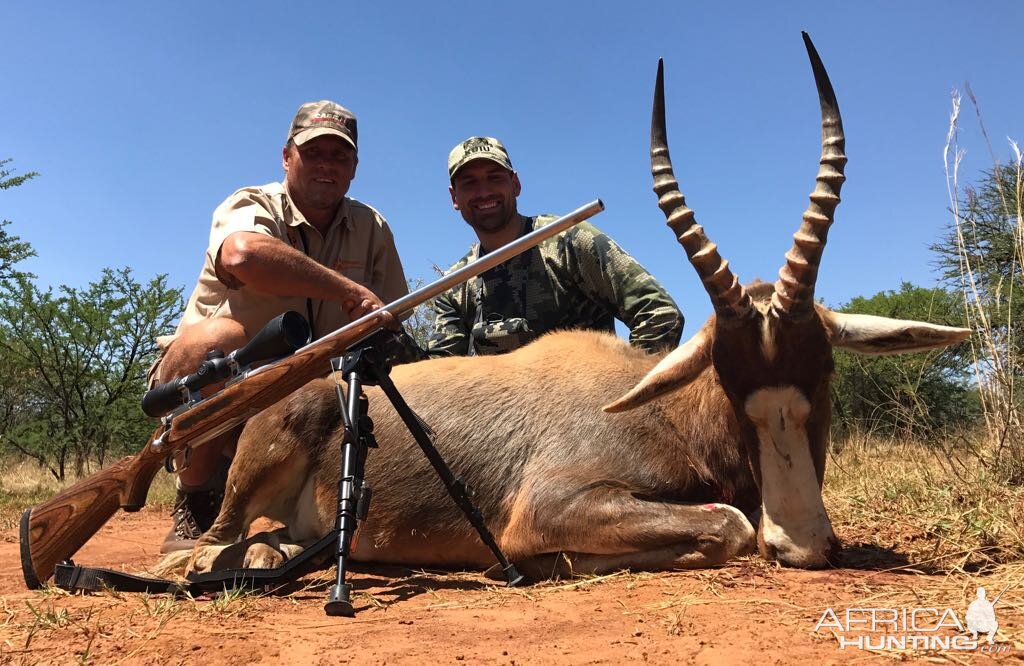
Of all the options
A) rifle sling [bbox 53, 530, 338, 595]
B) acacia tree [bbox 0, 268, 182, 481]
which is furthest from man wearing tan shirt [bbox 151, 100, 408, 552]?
acacia tree [bbox 0, 268, 182, 481]

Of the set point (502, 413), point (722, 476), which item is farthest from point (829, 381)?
point (502, 413)

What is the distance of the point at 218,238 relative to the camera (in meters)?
4.82

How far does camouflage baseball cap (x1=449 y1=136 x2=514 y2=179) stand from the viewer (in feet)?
19.8

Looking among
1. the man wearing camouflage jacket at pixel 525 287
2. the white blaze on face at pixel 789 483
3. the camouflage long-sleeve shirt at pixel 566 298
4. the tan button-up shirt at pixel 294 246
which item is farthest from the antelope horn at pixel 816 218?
the tan button-up shirt at pixel 294 246

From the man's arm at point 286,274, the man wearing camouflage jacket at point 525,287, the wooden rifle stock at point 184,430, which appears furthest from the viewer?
the man wearing camouflage jacket at point 525,287

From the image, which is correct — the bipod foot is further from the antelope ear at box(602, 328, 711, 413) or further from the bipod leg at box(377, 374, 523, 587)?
the antelope ear at box(602, 328, 711, 413)

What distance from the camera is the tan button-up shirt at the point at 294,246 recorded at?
4.99 m

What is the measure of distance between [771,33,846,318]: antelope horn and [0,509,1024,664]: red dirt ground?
113 cm

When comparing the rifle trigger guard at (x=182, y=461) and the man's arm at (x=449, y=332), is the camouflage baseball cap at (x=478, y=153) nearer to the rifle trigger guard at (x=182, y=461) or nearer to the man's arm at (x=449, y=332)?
the man's arm at (x=449, y=332)

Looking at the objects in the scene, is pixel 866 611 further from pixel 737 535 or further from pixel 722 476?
pixel 722 476

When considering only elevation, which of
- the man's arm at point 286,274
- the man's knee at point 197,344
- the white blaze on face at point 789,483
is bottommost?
the white blaze on face at point 789,483

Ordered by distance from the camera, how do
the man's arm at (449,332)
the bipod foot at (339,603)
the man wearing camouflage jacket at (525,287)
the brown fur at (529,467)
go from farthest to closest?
the man's arm at (449,332)
the man wearing camouflage jacket at (525,287)
the brown fur at (529,467)
the bipod foot at (339,603)

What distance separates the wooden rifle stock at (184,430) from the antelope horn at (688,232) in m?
0.66

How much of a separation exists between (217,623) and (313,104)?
3840mm
